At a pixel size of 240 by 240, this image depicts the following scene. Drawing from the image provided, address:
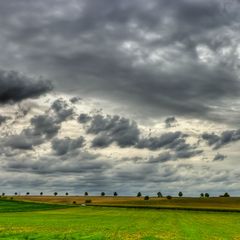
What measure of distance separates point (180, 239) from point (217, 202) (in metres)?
153

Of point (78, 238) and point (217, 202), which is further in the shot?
point (217, 202)

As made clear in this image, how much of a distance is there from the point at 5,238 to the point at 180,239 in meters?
16.5

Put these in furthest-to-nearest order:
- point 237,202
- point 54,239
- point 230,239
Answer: point 237,202, point 230,239, point 54,239

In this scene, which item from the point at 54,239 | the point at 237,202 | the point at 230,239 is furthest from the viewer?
the point at 237,202

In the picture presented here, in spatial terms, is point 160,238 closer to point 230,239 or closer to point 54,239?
point 230,239

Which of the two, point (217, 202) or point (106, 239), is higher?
point (217, 202)

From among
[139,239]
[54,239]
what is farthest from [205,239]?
[54,239]

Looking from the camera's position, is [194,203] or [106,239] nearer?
[106,239]

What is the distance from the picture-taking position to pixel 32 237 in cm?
4628

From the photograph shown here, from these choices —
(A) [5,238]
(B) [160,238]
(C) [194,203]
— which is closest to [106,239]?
(B) [160,238]

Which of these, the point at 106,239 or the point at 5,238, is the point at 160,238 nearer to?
the point at 106,239

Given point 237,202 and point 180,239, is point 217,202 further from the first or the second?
point 180,239

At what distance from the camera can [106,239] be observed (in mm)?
44469

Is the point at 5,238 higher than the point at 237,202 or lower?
lower
